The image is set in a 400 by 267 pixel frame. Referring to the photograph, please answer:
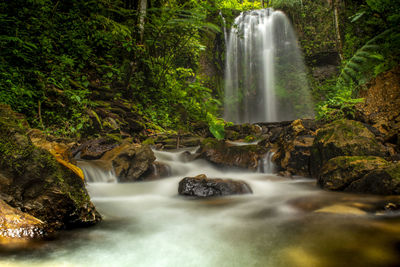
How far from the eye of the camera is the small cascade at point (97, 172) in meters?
4.50

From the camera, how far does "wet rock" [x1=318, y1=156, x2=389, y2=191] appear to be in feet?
12.1

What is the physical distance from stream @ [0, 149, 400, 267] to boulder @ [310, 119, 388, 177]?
1.28 meters

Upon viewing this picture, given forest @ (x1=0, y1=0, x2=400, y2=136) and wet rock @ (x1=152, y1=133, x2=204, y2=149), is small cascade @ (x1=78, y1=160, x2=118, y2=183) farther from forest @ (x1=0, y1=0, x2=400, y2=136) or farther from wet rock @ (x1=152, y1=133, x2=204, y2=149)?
wet rock @ (x1=152, y1=133, x2=204, y2=149)

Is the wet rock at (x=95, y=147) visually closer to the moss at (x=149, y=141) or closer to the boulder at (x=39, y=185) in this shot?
the moss at (x=149, y=141)

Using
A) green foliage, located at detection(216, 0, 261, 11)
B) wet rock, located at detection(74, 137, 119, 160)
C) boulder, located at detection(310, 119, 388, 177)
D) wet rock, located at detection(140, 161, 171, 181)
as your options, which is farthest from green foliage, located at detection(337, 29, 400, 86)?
green foliage, located at detection(216, 0, 261, 11)

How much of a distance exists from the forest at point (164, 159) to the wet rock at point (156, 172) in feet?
0.11

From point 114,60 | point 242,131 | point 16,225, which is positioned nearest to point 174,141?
point 114,60

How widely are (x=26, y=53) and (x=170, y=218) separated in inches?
165

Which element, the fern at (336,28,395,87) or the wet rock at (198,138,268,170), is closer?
the fern at (336,28,395,87)

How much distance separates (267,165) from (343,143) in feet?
6.11

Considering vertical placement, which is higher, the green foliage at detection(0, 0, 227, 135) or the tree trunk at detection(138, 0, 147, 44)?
the tree trunk at detection(138, 0, 147, 44)

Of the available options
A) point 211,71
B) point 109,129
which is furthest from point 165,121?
point 211,71

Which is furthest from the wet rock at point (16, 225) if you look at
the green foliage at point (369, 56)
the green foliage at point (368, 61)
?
the green foliage at point (368, 61)

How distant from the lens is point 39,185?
6.91ft
